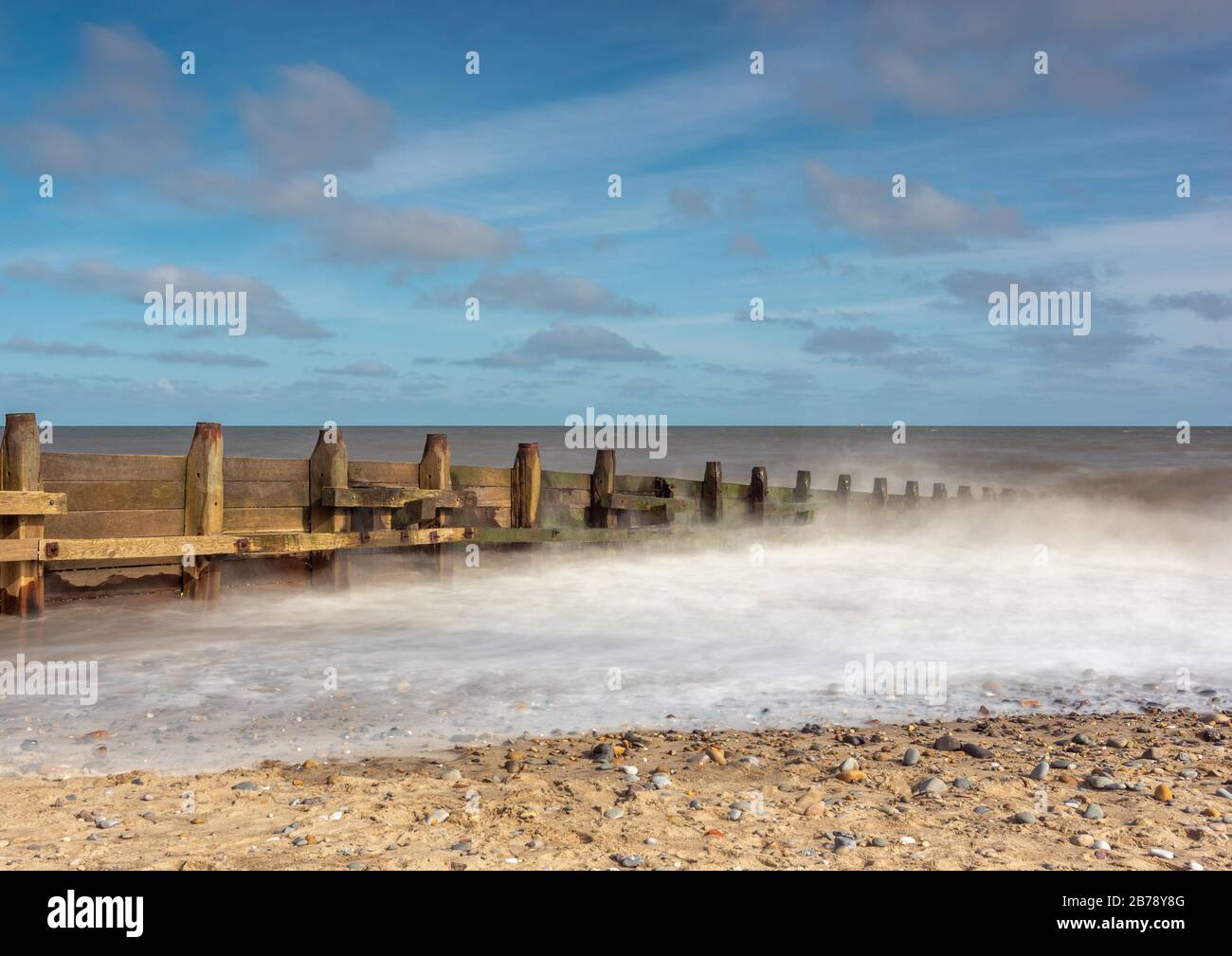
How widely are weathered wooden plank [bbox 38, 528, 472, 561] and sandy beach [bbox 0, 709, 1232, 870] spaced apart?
15.9 ft

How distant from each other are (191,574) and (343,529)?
1788 mm

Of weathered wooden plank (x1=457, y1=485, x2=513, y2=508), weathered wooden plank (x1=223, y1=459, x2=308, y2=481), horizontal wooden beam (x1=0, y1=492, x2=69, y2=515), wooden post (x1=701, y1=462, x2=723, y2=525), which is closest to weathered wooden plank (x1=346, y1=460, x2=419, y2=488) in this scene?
weathered wooden plank (x1=223, y1=459, x2=308, y2=481)

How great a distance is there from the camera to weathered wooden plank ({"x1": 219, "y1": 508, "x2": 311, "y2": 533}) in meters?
11.3

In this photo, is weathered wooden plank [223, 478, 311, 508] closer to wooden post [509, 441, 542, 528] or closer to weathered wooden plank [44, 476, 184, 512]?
weathered wooden plank [44, 476, 184, 512]

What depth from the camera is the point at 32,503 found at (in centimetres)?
973

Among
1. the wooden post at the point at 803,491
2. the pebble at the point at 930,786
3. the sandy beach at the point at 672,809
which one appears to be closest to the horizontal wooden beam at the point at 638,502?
the wooden post at the point at 803,491

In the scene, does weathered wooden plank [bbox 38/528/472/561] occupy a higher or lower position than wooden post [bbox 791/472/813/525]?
lower

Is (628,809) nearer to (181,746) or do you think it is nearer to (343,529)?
(181,746)

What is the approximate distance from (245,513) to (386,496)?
1640 millimetres

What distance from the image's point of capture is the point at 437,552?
43.1 ft

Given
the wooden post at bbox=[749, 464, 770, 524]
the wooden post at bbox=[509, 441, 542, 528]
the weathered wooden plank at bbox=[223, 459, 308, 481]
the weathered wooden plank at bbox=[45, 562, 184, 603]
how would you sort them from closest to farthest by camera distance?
1. the weathered wooden plank at bbox=[45, 562, 184, 603]
2. the weathered wooden plank at bbox=[223, 459, 308, 481]
3. the wooden post at bbox=[509, 441, 542, 528]
4. the wooden post at bbox=[749, 464, 770, 524]

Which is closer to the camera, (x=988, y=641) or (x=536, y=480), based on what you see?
(x=988, y=641)

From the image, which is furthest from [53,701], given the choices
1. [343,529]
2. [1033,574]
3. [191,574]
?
[1033,574]

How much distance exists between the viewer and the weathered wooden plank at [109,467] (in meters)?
10.2
